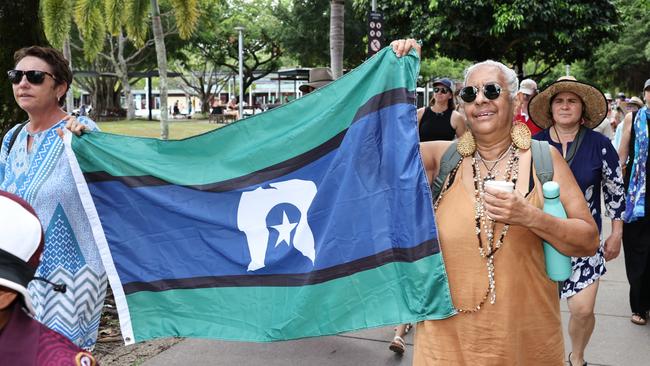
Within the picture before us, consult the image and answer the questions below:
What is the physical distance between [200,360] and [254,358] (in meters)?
0.39

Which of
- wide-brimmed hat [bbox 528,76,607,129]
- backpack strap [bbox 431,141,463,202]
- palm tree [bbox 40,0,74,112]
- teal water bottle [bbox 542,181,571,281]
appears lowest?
teal water bottle [bbox 542,181,571,281]

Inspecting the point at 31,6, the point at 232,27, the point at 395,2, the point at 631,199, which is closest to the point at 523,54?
the point at 395,2

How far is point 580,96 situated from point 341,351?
97.8 inches

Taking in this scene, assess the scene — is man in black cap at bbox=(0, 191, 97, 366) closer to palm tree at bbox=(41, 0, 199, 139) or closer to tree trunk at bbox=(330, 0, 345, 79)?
tree trunk at bbox=(330, 0, 345, 79)

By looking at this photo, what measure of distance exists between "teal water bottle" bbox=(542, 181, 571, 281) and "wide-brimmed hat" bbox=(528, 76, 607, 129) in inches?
75.8

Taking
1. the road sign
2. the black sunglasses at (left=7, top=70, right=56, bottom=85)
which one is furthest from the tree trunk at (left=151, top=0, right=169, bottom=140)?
the black sunglasses at (left=7, top=70, right=56, bottom=85)

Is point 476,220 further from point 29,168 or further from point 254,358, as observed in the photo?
point 254,358

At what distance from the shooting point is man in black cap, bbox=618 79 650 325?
5.82 m

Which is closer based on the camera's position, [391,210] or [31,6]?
[391,210]

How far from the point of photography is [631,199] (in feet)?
19.3

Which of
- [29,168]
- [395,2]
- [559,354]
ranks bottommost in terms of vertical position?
[559,354]

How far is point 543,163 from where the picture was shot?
107 inches

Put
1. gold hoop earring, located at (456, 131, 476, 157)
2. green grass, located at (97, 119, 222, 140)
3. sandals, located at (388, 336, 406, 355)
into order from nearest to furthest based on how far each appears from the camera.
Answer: gold hoop earring, located at (456, 131, 476, 157), sandals, located at (388, 336, 406, 355), green grass, located at (97, 119, 222, 140)

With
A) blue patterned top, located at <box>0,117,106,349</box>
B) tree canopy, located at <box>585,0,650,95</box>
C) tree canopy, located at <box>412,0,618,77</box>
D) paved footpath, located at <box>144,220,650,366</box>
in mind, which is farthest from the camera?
tree canopy, located at <box>585,0,650,95</box>
